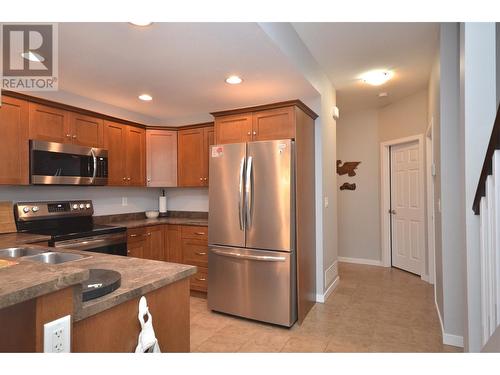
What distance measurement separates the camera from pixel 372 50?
3.10 m

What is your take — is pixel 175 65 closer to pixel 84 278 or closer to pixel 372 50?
pixel 372 50

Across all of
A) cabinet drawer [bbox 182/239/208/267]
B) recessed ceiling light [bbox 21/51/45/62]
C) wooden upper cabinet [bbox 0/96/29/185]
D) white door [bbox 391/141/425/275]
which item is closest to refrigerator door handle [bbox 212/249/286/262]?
cabinet drawer [bbox 182/239/208/267]

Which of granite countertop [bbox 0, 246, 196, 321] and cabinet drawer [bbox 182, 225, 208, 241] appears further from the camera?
cabinet drawer [bbox 182, 225, 208, 241]

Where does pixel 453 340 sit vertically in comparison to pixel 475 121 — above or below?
below

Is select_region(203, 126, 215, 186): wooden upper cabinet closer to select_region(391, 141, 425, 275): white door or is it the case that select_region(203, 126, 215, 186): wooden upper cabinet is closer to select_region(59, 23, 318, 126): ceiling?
select_region(59, 23, 318, 126): ceiling

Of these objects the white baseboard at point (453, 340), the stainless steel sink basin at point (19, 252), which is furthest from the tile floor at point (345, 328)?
the stainless steel sink basin at point (19, 252)

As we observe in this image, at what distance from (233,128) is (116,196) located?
6.42 feet

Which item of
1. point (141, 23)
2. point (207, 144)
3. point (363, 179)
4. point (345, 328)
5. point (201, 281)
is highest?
point (141, 23)

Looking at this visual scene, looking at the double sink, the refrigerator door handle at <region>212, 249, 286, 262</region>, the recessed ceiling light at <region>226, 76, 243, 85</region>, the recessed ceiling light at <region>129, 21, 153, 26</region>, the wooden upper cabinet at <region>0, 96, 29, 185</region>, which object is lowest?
the refrigerator door handle at <region>212, 249, 286, 262</region>

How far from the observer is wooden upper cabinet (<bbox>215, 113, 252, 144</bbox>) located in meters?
3.24

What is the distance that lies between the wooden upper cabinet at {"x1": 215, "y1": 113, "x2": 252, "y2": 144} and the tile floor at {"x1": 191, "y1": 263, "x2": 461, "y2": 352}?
6.12 ft

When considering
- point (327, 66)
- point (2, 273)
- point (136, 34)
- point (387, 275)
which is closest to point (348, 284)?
point (387, 275)

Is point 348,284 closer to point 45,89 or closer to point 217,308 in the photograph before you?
point 217,308

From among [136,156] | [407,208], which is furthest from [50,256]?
[407,208]
